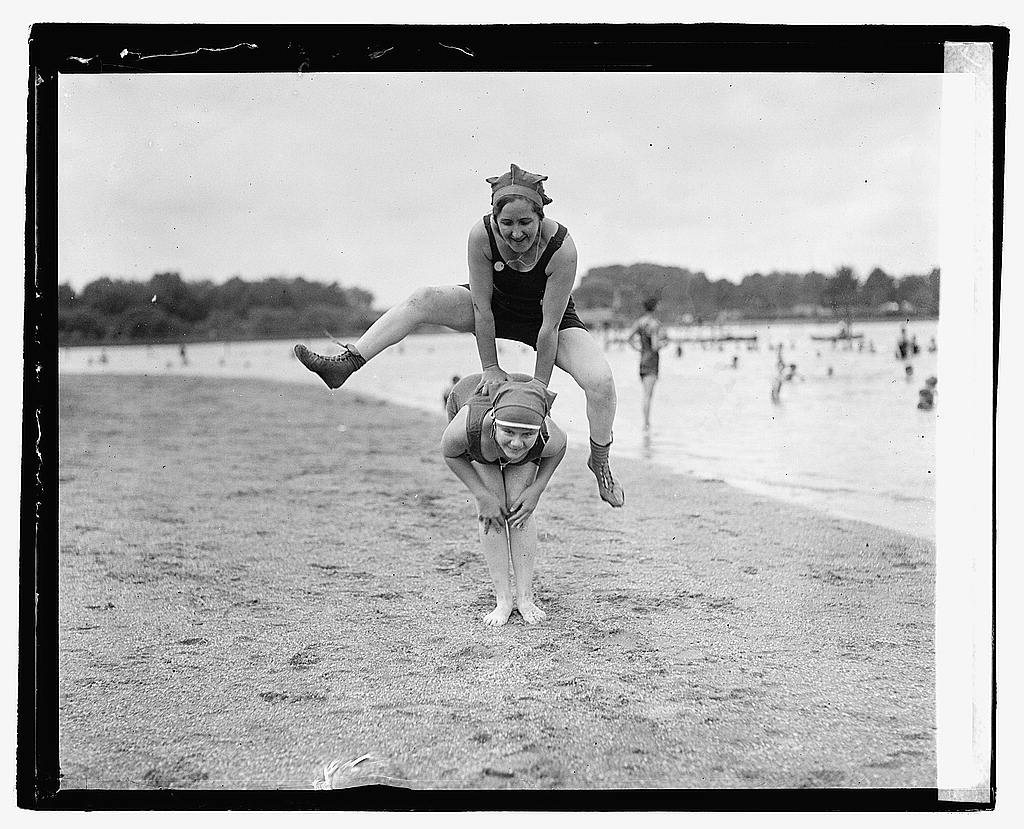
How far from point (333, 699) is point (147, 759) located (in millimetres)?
538

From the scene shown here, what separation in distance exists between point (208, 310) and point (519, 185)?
1548 mm

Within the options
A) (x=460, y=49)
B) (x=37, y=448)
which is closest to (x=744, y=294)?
(x=460, y=49)

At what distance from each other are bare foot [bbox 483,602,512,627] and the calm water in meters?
0.70

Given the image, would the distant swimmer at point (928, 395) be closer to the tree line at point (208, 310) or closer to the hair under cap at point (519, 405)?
the hair under cap at point (519, 405)

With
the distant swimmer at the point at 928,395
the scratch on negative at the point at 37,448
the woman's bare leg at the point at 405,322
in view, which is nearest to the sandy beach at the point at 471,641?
the scratch on negative at the point at 37,448

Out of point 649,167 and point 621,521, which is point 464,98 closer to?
point 649,167

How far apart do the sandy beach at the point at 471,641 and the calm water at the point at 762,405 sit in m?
0.10

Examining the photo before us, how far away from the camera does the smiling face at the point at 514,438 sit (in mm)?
3043

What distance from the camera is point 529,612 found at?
335 cm

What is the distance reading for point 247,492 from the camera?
177 inches

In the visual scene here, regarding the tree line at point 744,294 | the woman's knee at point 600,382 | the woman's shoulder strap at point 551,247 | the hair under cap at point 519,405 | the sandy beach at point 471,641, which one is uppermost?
the woman's shoulder strap at point 551,247

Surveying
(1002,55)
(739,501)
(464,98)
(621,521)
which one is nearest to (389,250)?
(464,98)

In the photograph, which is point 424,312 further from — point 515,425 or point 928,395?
point 928,395

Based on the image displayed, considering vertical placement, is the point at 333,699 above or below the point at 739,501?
below
